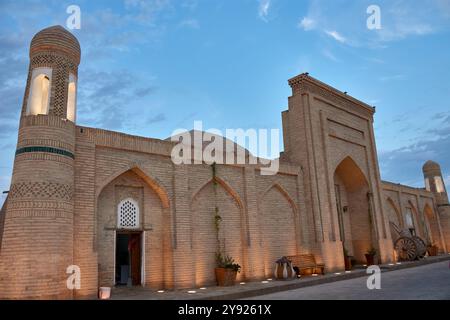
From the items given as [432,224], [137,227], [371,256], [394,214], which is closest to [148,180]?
[137,227]

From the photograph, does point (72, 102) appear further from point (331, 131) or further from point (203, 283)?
point (331, 131)

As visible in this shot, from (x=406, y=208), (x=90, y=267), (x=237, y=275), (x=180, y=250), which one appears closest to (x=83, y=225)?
(x=90, y=267)

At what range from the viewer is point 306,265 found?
13859mm

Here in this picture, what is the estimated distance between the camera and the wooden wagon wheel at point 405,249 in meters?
18.6

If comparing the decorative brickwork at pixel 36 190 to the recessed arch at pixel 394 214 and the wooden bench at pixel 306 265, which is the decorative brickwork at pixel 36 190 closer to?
the wooden bench at pixel 306 265

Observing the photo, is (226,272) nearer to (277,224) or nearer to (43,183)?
(277,224)

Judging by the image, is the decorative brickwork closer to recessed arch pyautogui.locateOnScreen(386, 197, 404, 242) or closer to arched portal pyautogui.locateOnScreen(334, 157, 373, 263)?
arched portal pyautogui.locateOnScreen(334, 157, 373, 263)

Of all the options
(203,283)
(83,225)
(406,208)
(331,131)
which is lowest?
A: (203,283)

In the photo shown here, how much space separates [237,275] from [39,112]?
748 cm

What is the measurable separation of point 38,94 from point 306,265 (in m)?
Result: 10.2

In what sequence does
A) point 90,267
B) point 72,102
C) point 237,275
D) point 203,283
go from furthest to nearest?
point 237,275 → point 203,283 → point 72,102 → point 90,267

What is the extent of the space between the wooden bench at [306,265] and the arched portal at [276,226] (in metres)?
0.42

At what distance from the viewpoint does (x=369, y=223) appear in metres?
18.3

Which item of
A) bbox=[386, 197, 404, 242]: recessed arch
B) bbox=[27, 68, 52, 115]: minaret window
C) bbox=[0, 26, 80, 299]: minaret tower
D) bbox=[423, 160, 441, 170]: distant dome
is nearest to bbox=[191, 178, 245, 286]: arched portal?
bbox=[0, 26, 80, 299]: minaret tower
